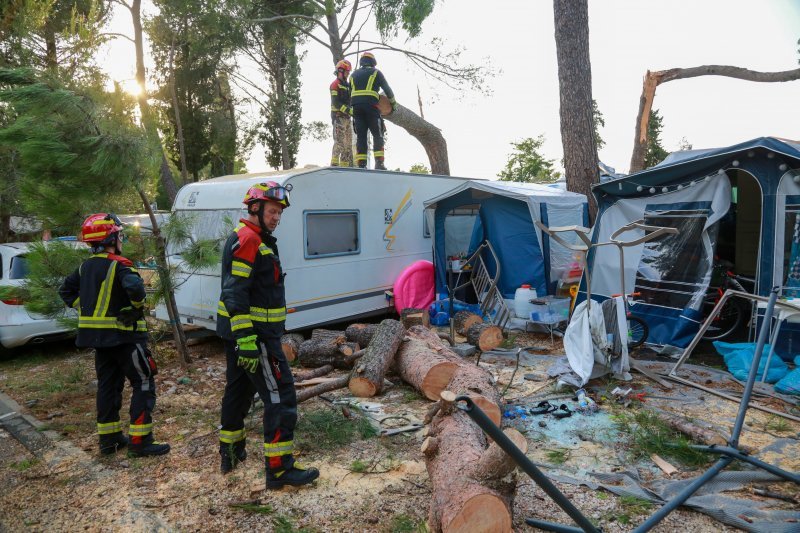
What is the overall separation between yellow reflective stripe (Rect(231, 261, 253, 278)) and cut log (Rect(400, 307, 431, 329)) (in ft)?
14.5

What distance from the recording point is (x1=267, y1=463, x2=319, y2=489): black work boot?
362 centimetres

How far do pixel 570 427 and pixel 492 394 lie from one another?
31.7 inches

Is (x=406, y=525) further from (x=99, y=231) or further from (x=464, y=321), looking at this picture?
(x=464, y=321)

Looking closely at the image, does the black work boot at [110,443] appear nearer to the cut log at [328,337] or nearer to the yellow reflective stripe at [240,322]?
the yellow reflective stripe at [240,322]

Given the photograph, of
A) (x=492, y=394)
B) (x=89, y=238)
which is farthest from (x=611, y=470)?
(x=89, y=238)

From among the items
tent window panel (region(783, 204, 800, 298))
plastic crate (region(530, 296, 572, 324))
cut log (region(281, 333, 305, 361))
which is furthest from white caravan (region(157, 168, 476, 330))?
tent window panel (region(783, 204, 800, 298))

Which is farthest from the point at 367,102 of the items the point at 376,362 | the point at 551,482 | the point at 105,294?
the point at 551,482

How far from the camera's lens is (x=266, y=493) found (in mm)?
3623

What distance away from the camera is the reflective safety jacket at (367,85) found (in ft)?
32.2

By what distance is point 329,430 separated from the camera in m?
4.58

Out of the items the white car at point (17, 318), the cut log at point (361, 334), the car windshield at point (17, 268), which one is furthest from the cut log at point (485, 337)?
the car windshield at point (17, 268)

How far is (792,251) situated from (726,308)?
147 cm

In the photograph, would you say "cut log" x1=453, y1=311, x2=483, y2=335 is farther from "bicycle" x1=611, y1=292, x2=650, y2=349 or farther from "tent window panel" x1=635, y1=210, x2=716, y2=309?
"tent window panel" x1=635, y1=210, x2=716, y2=309

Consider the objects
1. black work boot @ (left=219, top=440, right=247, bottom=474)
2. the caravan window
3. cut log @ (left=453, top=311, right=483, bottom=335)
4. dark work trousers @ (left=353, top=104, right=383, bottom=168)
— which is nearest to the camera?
black work boot @ (left=219, top=440, right=247, bottom=474)
